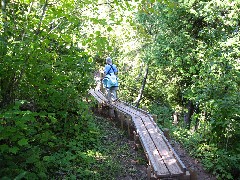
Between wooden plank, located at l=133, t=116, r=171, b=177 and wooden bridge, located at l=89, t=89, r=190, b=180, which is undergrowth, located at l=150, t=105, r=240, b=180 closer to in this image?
wooden bridge, located at l=89, t=89, r=190, b=180

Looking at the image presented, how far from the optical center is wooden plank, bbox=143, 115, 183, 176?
583 centimetres

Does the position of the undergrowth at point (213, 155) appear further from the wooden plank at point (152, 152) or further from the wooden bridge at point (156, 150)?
the wooden plank at point (152, 152)

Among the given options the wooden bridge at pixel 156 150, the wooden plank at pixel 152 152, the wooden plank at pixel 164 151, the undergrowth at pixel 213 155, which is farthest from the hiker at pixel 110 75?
the undergrowth at pixel 213 155

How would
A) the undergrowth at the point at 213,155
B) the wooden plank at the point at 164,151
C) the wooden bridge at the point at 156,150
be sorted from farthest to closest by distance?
the undergrowth at the point at 213,155 → the wooden plank at the point at 164,151 → the wooden bridge at the point at 156,150

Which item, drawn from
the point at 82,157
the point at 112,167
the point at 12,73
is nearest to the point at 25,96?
the point at 12,73

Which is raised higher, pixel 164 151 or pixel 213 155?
pixel 164 151

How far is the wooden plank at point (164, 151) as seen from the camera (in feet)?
19.1

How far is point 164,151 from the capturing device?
6.81m

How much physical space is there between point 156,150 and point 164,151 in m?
0.22

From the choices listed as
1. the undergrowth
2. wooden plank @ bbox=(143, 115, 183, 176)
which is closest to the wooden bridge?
wooden plank @ bbox=(143, 115, 183, 176)

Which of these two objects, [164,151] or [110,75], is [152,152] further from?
[110,75]

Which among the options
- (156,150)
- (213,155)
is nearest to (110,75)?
(156,150)

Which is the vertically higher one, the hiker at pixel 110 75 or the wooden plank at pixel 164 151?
the hiker at pixel 110 75

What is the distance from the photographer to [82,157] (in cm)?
657
